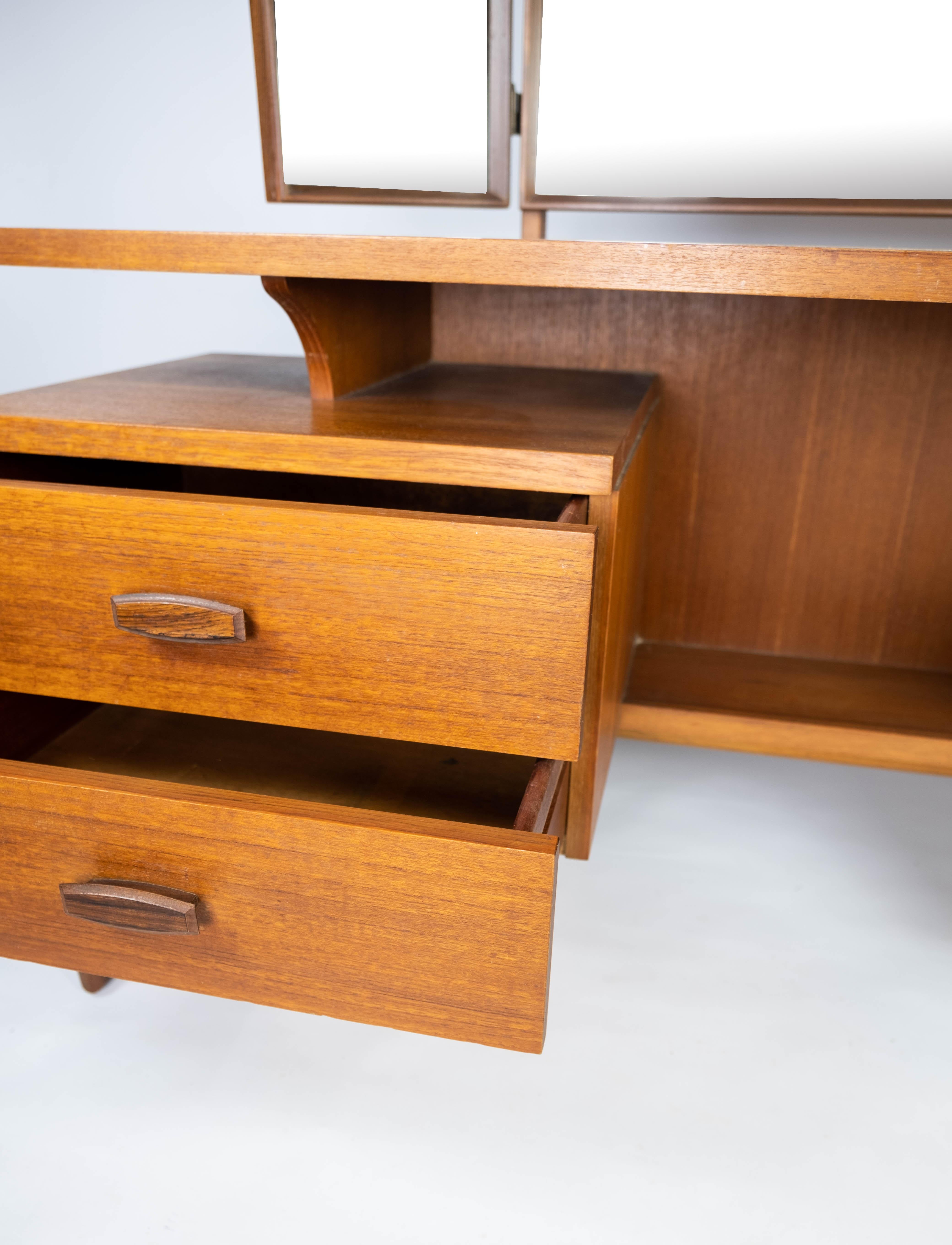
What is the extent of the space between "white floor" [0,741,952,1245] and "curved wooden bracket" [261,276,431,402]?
0.52 meters

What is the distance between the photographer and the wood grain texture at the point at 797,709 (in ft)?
2.76

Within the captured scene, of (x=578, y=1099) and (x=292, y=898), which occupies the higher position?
(x=292, y=898)

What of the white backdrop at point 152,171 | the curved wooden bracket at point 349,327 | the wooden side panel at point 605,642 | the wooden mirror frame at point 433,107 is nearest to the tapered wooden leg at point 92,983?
the wooden side panel at point 605,642

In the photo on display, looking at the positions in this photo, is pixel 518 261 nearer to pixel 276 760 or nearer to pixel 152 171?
pixel 276 760

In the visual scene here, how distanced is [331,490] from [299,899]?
454mm

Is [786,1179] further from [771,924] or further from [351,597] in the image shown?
[351,597]

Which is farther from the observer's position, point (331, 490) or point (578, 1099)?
point (331, 490)

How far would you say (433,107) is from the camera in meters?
0.79

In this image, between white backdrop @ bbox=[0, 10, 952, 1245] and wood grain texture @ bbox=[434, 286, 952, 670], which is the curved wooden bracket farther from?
white backdrop @ bbox=[0, 10, 952, 1245]

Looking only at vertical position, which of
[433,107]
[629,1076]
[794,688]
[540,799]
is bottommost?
[629,1076]

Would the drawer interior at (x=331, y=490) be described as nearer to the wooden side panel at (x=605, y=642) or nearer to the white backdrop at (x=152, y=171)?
the wooden side panel at (x=605, y=642)

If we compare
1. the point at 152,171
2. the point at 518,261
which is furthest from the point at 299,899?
the point at 152,171

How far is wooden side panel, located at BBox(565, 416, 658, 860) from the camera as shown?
63 centimetres

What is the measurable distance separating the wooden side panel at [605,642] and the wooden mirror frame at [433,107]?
26 centimetres
